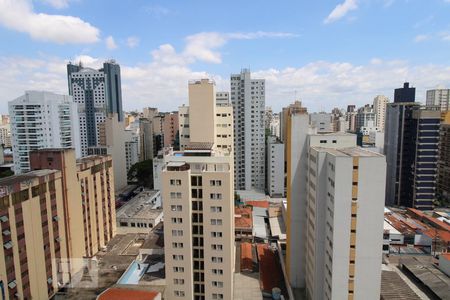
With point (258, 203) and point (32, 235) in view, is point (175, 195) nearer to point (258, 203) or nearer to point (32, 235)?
point (32, 235)

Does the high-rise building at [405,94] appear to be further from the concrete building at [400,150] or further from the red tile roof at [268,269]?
the red tile roof at [268,269]

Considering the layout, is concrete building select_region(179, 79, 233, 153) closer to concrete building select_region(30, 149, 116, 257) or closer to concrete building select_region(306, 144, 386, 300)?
concrete building select_region(306, 144, 386, 300)

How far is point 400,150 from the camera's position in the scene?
58.1 metres

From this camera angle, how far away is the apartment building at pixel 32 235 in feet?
73.8

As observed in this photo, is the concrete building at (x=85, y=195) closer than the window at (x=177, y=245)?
No

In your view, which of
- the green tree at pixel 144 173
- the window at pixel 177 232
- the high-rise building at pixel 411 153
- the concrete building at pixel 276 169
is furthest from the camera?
the green tree at pixel 144 173

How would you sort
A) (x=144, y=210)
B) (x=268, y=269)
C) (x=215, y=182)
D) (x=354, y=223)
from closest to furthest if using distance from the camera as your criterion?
1. (x=354, y=223)
2. (x=215, y=182)
3. (x=268, y=269)
4. (x=144, y=210)

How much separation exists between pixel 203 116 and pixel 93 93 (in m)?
101

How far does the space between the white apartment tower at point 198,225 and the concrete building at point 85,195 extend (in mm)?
13030

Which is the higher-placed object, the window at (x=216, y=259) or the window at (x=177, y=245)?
the window at (x=177, y=245)

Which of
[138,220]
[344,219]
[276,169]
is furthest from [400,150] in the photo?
[138,220]

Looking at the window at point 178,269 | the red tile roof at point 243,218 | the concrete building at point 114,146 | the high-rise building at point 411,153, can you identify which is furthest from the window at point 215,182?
the concrete building at point 114,146

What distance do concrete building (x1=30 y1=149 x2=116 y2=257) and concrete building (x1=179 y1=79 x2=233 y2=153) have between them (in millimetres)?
12252

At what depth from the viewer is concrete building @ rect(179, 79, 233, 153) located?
92.3ft
